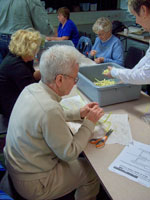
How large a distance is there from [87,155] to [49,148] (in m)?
0.22

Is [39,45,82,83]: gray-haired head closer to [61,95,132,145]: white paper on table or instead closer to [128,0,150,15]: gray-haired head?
[61,95,132,145]: white paper on table

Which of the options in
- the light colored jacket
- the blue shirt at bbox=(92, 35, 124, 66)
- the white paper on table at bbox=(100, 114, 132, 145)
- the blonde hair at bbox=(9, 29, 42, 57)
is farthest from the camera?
the blue shirt at bbox=(92, 35, 124, 66)

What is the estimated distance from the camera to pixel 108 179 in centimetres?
96

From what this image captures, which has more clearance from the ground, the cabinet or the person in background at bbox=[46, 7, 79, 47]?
the cabinet

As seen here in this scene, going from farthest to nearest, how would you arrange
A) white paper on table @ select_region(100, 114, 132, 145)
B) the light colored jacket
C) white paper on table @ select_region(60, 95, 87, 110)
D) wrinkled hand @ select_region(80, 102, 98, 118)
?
1. white paper on table @ select_region(60, 95, 87, 110)
2. wrinkled hand @ select_region(80, 102, 98, 118)
3. white paper on table @ select_region(100, 114, 132, 145)
4. the light colored jacket

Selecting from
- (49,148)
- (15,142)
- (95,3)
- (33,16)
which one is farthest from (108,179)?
(95,3)

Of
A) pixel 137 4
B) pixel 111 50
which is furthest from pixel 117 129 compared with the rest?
pixel 111 50

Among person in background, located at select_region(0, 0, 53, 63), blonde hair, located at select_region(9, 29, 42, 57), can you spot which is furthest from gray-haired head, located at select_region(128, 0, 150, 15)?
person in background, located at select_region(0, 0, 53, 63)

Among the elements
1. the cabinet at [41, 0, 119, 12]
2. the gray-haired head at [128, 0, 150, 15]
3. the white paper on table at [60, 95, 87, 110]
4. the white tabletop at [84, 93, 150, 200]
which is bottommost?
the white tabletop at [84, 93, 150, 200]

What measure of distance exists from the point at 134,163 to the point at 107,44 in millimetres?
1967

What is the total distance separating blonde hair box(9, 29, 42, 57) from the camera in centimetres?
184

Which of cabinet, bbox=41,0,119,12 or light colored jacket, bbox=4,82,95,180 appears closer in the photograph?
light colored jacket, bbox=4,82,95,180

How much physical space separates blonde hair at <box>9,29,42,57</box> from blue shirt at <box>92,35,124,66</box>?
3.42ft

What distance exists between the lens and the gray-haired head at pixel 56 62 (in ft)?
3.66
